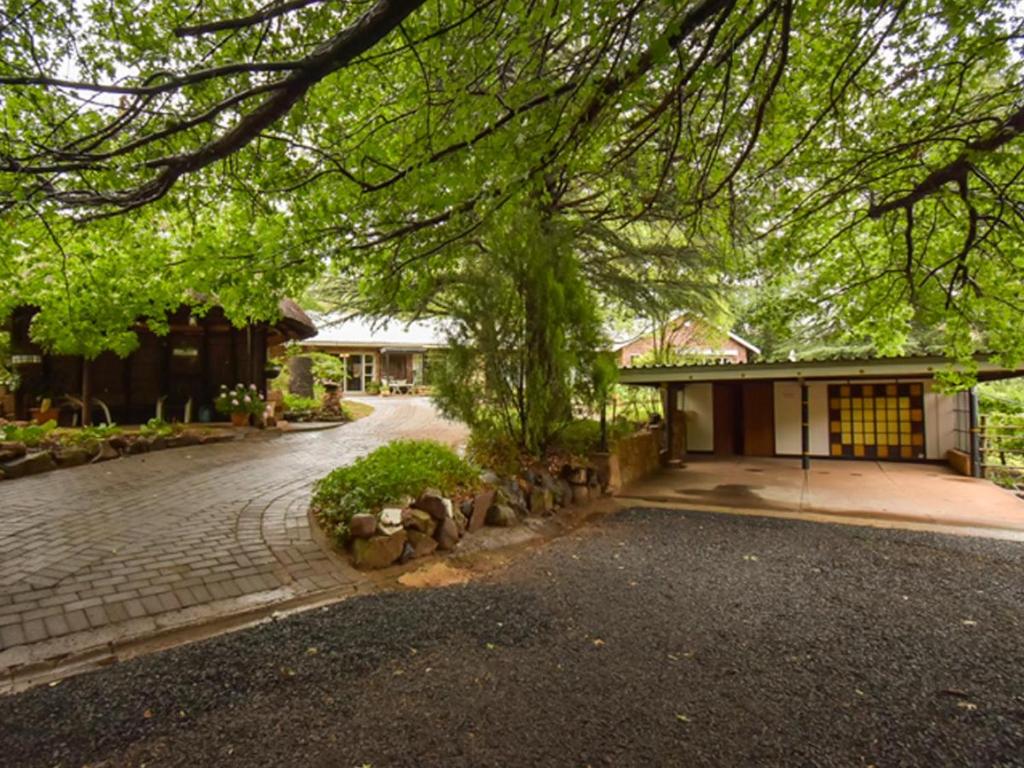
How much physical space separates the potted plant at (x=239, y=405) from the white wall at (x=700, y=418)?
38.0ft

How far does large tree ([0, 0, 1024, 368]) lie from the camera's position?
3.03 meters

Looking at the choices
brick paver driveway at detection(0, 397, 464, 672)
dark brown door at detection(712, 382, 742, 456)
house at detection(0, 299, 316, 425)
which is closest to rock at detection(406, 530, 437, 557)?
brick paver driveway at detection(0, 397, 464, 672)

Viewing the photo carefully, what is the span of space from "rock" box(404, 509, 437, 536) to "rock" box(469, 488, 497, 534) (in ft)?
2.10

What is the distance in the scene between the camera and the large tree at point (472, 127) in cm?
303

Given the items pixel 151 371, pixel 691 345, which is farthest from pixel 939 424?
pixel 151 371

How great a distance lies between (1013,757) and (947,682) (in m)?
0.65

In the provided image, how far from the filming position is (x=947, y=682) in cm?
277

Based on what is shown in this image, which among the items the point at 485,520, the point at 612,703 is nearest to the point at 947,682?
the point at 612,703

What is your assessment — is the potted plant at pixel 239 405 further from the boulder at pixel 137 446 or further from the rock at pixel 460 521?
the rock at pixel 460 521

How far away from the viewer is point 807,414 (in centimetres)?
1098

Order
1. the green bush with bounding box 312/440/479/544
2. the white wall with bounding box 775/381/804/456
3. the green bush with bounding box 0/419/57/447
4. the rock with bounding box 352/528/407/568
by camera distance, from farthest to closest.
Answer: the white wall with bounding box 775/381/804/456
the green bush with bounding box 0/419/57/447
the green bush with bounding box 312/440/479/544
the rock with bounding box 352/528/407/568

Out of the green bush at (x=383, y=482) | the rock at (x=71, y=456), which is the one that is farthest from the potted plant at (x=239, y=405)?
the green bush at (x=383, y=482)

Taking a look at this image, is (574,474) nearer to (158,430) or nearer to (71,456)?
(71,456)

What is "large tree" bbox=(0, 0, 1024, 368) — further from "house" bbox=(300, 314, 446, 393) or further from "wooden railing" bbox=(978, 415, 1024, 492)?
"house" bbox=(300, 314, 446, 393)
